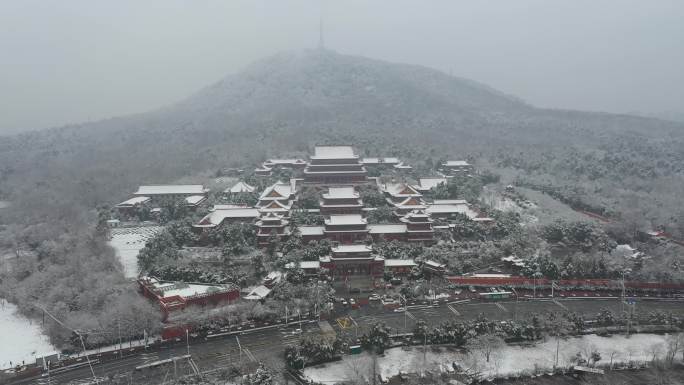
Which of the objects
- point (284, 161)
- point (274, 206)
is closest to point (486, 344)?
point (274, 206)

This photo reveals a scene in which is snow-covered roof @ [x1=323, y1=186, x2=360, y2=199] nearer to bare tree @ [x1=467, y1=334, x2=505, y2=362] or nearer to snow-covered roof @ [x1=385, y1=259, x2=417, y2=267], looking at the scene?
snow-covered roof @ [x1=385, y1=259, x2=417, y2=267]

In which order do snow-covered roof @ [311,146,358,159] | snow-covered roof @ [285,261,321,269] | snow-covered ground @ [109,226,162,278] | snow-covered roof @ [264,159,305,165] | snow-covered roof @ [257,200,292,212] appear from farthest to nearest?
snow-covered roof @ [264,159,305,165]
snow-covered roof @ [311,146,358,159]
snow-covered roof @ [257,200,292,212]
snow-covered ground @ [109,226,162,278]
snow-covered roof @ [285,261,321,269]

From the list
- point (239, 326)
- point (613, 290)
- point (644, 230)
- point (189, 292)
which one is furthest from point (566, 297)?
point (189, 292)

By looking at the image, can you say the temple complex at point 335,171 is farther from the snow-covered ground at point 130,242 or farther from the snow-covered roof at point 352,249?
the snow-covered roof at point 352,249

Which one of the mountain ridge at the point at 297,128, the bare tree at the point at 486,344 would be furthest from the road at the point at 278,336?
the mountain ridge at the point at 297,128

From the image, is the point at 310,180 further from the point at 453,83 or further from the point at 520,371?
the point at 453,83

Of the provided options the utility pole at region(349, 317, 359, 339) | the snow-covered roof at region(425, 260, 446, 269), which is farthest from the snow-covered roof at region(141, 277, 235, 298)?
the snow-covered roof at region(425, 260, 446, 269)

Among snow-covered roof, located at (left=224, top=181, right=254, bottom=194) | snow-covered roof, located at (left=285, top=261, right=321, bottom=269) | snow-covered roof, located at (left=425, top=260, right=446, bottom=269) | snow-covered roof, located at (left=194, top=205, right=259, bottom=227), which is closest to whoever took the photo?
snow-covered roof, located at (left=285, top=261, right=321, bottom=269)

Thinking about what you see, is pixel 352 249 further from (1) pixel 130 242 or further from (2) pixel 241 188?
(2) pixel 241 188
